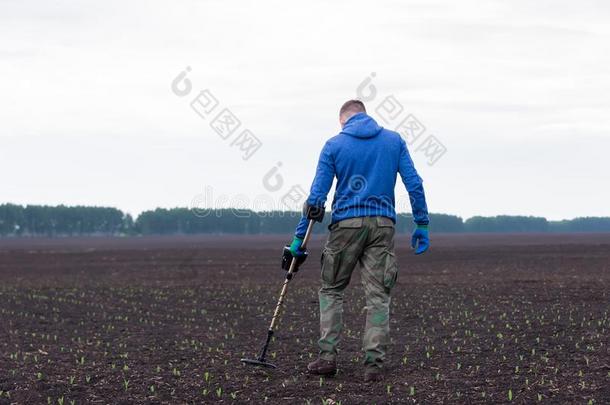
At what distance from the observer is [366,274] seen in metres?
8.25

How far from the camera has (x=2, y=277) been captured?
29.2 metres

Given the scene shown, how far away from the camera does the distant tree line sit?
168 meters

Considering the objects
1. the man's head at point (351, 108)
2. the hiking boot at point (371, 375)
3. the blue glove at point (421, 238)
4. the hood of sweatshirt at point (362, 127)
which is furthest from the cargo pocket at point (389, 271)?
the man's head at point (351, 108)

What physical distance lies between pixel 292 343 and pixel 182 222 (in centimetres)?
17626

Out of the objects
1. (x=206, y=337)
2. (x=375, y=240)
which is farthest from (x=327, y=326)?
(x=206, y=337)

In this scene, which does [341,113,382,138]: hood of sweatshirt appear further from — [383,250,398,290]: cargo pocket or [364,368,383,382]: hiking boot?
[364,368,383,382]: hiking boot

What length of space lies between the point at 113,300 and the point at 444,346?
10.8 m

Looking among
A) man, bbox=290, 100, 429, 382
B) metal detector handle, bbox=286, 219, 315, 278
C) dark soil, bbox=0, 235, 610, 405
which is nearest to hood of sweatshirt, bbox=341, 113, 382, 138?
man, bbox=290, 100, 429, 382

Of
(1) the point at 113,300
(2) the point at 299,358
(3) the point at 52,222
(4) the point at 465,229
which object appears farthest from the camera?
(4) the point at 465,229

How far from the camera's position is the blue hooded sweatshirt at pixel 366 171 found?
27.0 ft

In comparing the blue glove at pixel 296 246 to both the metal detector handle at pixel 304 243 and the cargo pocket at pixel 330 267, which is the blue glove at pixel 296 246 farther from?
the cargo pocket at pixel 330 267

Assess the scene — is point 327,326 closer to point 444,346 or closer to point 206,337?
point 444,346

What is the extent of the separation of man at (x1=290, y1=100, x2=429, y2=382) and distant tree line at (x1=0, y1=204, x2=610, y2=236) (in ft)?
502

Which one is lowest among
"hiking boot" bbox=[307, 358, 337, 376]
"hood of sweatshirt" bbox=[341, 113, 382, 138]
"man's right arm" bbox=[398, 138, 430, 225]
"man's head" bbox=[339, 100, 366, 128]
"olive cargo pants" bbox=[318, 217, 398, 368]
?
"hiking boot" bbox=[307, 358, 337, 376]
